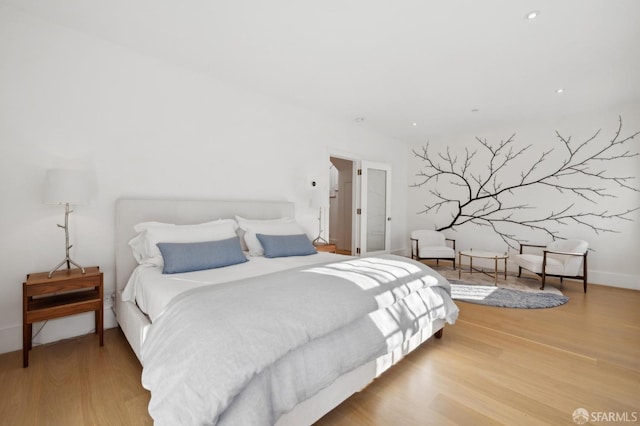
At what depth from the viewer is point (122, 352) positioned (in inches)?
87.0

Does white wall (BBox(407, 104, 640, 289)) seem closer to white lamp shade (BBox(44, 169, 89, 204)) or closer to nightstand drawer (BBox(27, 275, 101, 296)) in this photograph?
nightstand drawer (BBox(27, 275, 101, 296))

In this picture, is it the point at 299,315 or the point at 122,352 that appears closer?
the point at 299,315

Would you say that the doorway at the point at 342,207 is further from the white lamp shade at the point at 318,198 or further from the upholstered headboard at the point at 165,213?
the upholstered headboard at the point at 165,213

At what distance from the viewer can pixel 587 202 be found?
14.5ft

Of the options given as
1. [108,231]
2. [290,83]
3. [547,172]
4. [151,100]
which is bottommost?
[108,231]

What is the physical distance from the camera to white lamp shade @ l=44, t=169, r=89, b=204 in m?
2.12

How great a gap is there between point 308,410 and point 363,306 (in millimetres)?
579

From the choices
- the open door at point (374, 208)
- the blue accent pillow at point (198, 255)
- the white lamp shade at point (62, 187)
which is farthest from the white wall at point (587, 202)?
the white lamp shade at point (62, 187)

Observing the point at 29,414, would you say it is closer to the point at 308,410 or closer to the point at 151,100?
the point at 308,410

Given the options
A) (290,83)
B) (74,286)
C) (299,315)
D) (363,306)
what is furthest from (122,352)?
(290,83)

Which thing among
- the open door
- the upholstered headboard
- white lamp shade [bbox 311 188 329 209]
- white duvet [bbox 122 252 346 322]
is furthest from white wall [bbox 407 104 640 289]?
white duvet [bbox 122 252 346 322]

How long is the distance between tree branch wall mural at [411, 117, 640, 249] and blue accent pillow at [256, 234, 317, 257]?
12.8ft

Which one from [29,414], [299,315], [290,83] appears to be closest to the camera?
[299,315]

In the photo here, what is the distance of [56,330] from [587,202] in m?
6.89
